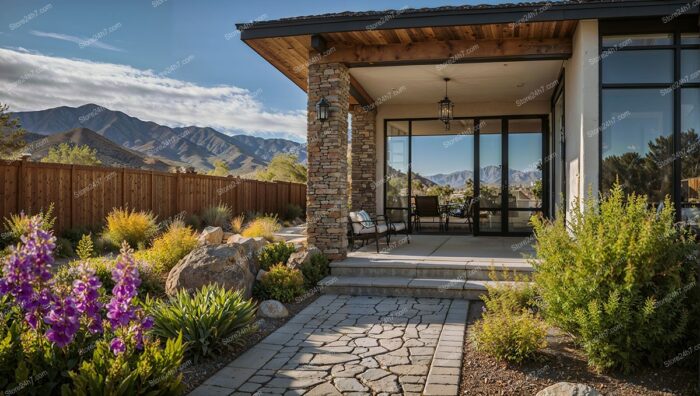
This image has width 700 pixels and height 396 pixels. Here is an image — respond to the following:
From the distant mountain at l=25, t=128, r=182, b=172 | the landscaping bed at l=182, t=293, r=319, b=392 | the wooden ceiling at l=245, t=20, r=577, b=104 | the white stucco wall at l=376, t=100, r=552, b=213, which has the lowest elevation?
the landscaping bed at l=182, t=293, r=319, b=392

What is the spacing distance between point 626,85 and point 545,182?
183 inches

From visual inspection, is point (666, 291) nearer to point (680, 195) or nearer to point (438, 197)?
point (680, 195)

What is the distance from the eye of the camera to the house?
20.1 ft

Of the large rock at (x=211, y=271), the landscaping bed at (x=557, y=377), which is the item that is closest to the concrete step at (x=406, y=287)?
the large rock at (x=211, y=271)

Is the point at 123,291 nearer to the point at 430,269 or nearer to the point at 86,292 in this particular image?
the point at 86,292

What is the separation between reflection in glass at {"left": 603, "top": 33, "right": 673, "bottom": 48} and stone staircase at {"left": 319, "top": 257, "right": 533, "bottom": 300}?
3.00 m

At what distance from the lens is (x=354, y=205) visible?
36.9 feet

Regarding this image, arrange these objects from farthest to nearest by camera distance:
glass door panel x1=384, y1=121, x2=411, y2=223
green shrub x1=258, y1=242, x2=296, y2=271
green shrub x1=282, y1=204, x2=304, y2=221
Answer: green shrub x1=282, y1=204, x2=304, y2=221, glass door panel x1=384, y1=121, x2=411, y2=223, green shrub x1=258, y1=242, x2=296, y2=271

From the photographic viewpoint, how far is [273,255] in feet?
23.2

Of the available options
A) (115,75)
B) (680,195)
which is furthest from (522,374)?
→ (115,75)

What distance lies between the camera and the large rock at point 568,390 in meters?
3.10

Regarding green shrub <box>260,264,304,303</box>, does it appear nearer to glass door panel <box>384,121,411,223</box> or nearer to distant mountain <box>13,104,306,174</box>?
glass door panel <box>384,121,411,223</box>

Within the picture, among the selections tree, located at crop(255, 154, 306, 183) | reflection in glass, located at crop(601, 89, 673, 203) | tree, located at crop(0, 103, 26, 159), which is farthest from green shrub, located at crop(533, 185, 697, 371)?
tree, located at crop(255, 154, 306, 183)

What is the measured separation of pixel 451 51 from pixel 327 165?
2.40 metres
